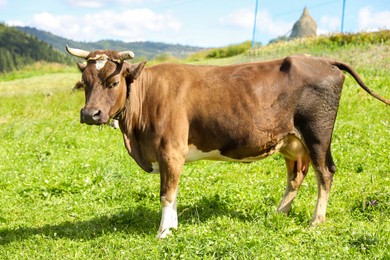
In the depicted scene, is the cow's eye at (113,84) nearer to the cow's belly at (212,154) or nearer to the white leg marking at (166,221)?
the cow's belly at (212,154)

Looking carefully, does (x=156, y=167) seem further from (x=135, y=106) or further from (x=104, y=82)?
(x=104, y=82)

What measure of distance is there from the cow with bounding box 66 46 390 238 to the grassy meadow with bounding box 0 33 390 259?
60 centimetres

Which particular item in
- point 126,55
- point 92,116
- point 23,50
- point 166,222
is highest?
point 126,55

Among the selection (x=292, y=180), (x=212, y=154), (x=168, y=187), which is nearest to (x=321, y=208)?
(x=292, y=180)

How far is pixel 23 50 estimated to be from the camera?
5714 inches

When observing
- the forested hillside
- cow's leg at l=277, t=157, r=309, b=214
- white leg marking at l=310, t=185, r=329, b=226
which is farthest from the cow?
the forested hillside

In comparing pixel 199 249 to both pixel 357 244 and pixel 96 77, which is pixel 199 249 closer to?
pixel 357 244

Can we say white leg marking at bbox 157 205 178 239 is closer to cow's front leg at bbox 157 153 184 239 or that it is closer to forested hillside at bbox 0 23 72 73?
cow's front leg at bbox 157 153 184 239

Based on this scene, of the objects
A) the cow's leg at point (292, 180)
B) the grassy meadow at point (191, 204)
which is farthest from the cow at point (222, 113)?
the grassy meadow at point (191, 204)

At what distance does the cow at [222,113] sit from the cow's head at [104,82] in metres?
0.03

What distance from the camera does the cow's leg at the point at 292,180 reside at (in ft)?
24.3

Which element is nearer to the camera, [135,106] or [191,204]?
[135,106]

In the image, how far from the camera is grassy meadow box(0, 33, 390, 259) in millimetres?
5941

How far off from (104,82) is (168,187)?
1.45 m
